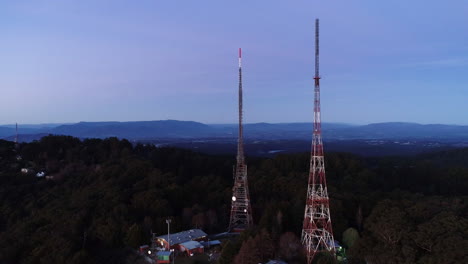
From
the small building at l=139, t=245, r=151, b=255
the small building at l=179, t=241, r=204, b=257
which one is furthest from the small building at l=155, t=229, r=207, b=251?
the small building at l=139, t=245, r=151, b=255

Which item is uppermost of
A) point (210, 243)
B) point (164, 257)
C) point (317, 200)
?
point (317, 200)

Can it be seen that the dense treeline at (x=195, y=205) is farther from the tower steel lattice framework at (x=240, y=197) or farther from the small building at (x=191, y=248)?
the small building at (x=191, y=248)

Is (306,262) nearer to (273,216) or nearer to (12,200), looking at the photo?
(273,216)

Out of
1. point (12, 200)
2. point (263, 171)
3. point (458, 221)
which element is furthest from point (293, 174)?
point (12, 200)

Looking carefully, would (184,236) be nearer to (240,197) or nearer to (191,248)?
(191,248)

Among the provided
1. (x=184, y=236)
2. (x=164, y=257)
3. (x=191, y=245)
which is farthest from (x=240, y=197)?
(x=164, y=257)

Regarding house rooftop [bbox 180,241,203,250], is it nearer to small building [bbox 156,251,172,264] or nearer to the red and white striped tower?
small building [bbox 156,251,172,264]

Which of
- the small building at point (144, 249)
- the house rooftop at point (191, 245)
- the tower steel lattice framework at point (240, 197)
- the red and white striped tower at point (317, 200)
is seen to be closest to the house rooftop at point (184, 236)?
the house rooftop at point (191, 245)
